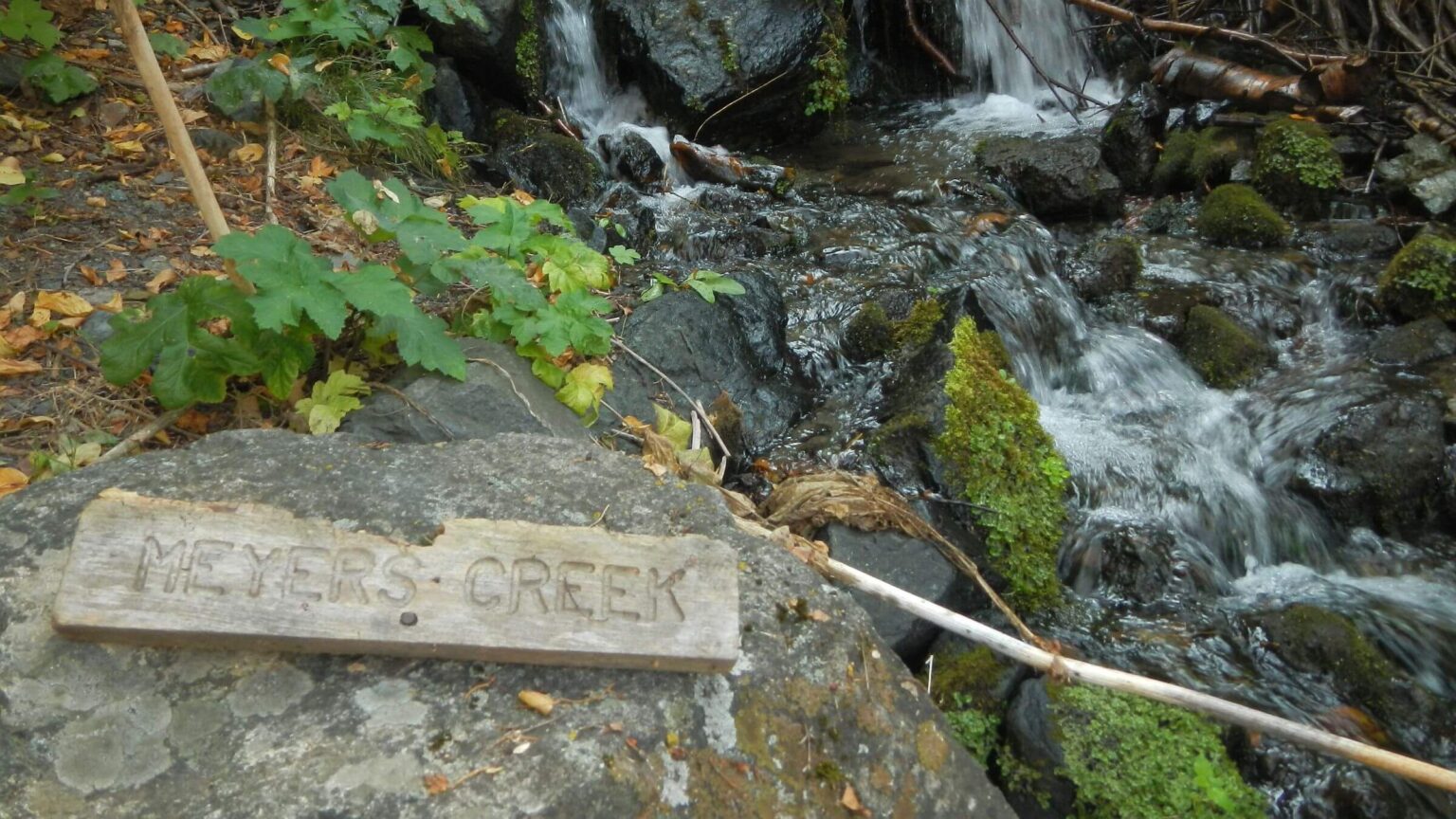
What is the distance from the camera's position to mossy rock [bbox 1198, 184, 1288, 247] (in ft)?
23.4

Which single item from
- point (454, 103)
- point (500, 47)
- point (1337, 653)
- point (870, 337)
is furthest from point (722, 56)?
point (1337, 653)

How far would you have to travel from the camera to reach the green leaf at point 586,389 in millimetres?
3828

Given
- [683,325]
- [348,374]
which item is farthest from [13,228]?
[683,325]

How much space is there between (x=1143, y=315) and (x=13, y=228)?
5.93 meters

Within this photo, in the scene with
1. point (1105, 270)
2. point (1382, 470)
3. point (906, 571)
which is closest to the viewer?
point (906, 571)

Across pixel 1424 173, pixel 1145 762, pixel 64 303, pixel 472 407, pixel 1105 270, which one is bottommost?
pixel 64 303

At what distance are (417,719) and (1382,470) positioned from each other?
15.4 ft

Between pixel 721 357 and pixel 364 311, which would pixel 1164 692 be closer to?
pixel 721 357

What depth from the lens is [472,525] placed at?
2.43 meters

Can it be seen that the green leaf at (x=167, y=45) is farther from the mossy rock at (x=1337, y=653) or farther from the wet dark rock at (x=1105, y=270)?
the mossy rock at (x=1337, y=653)

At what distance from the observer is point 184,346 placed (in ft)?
10.2

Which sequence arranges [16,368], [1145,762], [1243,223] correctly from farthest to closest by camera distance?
[1243,223]
[16,368]
[1145,762]

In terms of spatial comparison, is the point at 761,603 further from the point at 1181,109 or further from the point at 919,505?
the point at 1181,109

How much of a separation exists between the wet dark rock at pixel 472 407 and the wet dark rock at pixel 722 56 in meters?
4.91
